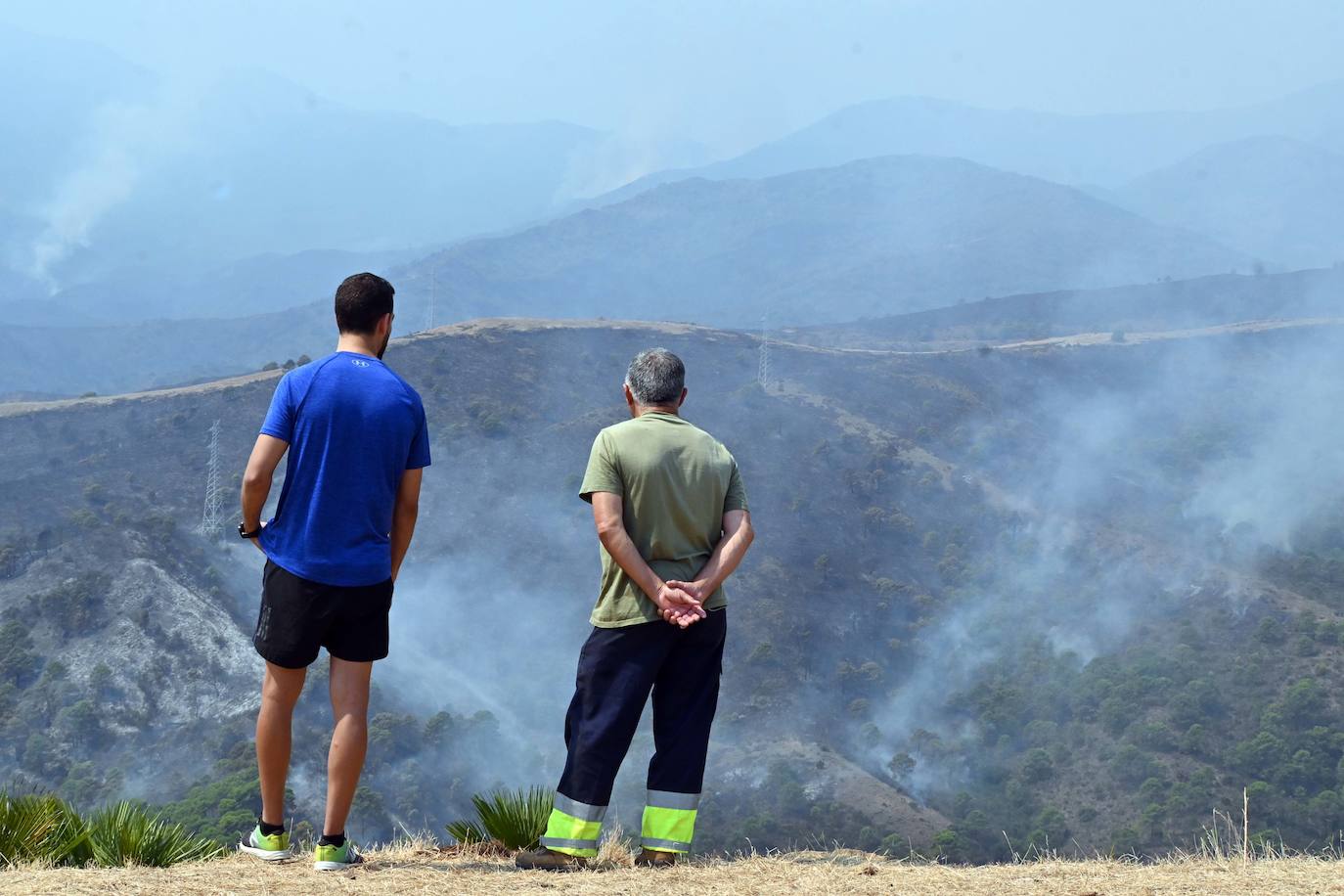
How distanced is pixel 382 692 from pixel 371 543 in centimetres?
3658

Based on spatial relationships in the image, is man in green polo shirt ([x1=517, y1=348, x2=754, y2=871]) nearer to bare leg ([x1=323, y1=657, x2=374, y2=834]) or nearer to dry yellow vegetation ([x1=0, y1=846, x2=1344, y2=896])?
dry yellow vegetation ([x1=0, y1=846, x2=1344, y2=896])

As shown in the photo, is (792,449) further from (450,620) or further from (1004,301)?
(1004,301)

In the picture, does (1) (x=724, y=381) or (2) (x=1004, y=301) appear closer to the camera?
(1) (x=724, y=381)

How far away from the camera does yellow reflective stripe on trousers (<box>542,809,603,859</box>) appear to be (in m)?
4.09

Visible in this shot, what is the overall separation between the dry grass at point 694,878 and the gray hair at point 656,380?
1.53 meters

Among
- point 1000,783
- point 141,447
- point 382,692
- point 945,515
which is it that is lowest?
point 1000,783

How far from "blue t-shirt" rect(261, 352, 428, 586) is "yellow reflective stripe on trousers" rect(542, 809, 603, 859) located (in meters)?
1.00

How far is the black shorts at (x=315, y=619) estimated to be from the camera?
12.4 ft

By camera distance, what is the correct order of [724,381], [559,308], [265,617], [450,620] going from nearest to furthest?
[265,617], [450,620], [724,381], [559,308]

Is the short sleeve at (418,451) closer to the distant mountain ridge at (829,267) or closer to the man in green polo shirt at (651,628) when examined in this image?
the man in green polo shirt at (651,628)

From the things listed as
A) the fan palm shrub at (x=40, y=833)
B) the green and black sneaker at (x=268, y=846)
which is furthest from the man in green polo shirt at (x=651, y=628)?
the fan palm shrub at (x=40, y=833)

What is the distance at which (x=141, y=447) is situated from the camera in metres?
47.4

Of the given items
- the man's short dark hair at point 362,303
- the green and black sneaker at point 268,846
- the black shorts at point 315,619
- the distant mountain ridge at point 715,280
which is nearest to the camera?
the black shorts at point 315,619

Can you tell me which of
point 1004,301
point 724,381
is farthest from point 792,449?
point 1004,301
